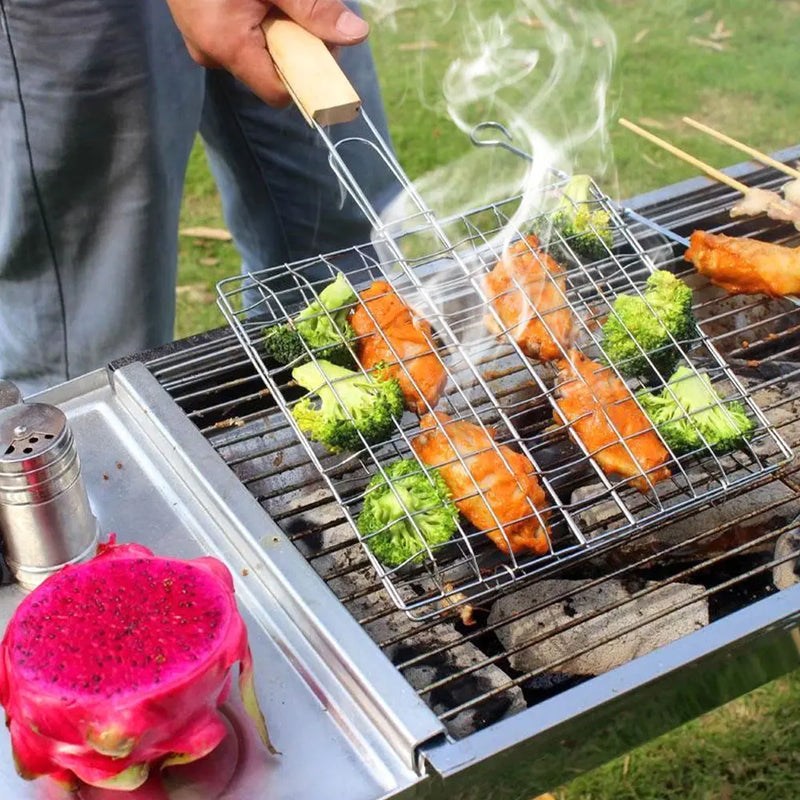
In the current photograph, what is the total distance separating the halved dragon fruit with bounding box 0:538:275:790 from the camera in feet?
6.41

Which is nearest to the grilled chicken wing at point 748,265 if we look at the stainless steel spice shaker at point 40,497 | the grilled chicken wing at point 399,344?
the grilled chicken wing at point 399,344

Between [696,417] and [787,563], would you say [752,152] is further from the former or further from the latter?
[787,563]

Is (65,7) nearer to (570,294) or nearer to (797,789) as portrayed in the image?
(570,294)

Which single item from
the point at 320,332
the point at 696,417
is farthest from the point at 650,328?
the point at 320,332

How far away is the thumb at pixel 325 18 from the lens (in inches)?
110

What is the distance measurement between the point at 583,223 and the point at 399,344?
2.58ft

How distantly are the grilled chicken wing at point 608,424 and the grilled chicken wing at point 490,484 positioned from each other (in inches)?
8.4

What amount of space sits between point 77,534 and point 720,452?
1.71 metres

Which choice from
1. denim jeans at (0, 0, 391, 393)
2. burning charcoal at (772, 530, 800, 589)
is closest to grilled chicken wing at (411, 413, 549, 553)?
burning charcoal at (772, 530, 800, 589)

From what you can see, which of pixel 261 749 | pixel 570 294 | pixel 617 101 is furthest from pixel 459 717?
pixel 617 101

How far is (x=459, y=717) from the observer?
2461 mm

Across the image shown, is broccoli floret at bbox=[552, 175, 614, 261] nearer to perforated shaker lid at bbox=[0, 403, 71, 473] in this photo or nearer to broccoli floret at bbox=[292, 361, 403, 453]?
broccoli floret at bbox=[292, 361, 403, 453]

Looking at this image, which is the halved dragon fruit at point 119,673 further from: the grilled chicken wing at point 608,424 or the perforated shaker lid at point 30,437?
the grilled chicken wing at point 608,424

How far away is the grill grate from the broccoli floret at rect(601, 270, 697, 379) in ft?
1.02
